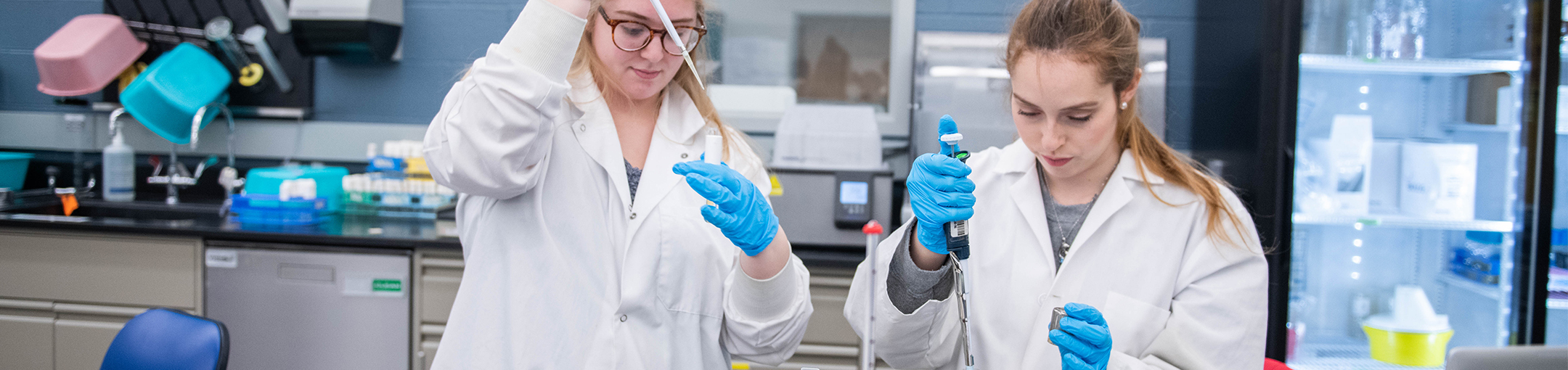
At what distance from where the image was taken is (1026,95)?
1088 mm

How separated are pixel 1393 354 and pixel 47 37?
4871 mm

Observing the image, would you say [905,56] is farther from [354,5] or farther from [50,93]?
[50,93]

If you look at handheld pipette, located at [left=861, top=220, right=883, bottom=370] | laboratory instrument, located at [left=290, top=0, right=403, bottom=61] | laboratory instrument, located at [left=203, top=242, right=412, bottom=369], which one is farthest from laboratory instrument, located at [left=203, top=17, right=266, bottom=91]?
handheld pipette, located at [left=861, top=220, right=883, bottom=370]

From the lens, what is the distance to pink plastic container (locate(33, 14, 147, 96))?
271cm

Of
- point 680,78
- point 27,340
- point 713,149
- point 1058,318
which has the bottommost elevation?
point 27,340

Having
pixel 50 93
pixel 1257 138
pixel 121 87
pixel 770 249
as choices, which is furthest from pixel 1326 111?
pixel 50 93

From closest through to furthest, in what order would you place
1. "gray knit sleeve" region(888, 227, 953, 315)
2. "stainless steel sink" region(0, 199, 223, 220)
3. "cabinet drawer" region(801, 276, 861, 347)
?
"gray knit sleeve" region(888, 227, 953, 315) < "cabinet drawer" region(801, 276, 861, 347) < "stainless steel sink" region(0, 199, 223, 220)

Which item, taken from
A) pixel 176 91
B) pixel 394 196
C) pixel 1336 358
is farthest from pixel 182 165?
pixel 1336 358

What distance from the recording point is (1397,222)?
7.40ft

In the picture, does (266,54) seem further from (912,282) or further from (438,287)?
(912,282)

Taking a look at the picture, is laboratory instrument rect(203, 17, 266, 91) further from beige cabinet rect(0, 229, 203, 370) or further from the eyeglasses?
the eyeglasses

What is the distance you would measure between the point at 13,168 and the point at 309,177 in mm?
1334

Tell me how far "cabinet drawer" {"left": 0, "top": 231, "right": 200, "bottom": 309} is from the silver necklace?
2.22 metres

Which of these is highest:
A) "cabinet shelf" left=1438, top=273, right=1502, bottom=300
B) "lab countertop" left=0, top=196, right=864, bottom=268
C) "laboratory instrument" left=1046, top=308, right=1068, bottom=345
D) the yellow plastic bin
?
"laboratory instrument" left=1046, top=308, right=1068, bottom=345
